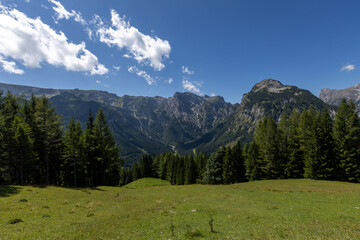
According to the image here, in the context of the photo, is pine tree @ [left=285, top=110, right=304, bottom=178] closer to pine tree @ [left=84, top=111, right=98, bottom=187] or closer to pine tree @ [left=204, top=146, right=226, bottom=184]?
pine tree @ [left=204, top=146, right=226, bottom=184]

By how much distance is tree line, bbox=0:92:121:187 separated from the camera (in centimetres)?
3619

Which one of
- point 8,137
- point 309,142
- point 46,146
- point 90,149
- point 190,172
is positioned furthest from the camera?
point 190,172

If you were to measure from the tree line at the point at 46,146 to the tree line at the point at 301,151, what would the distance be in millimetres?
40984

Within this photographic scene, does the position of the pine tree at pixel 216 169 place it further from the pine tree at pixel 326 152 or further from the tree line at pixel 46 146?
the tree line at pixel 46 146

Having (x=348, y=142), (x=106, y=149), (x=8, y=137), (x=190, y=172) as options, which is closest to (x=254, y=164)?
(x=348, y=142)

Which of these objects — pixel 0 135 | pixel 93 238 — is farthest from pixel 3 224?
pixel 0 135

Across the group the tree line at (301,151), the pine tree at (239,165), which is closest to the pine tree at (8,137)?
the tree line at (301,151)

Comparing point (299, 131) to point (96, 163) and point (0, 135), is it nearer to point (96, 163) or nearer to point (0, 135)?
point (96, 163)

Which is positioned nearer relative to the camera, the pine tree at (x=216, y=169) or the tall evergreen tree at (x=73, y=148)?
the tall evergreen tree at (x=73, y=148)

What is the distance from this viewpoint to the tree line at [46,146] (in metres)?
36.2

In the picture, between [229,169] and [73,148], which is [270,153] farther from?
[73,148]

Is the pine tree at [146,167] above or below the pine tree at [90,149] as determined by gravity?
below

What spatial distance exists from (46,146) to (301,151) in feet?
235

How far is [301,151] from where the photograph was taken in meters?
51.2
